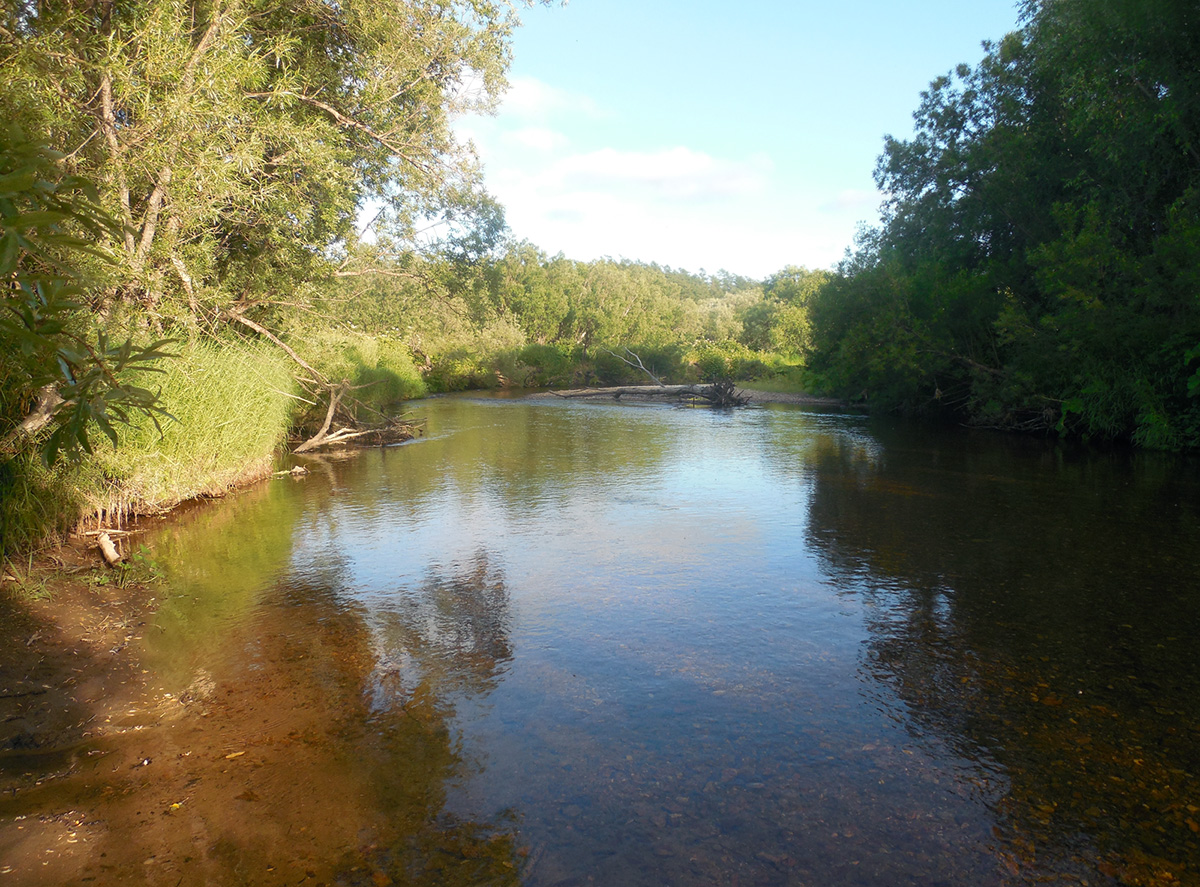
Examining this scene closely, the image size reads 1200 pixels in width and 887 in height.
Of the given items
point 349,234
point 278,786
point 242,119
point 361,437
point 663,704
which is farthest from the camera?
point 361,437

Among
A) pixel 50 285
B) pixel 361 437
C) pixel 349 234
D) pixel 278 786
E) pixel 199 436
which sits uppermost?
pixel 349 234

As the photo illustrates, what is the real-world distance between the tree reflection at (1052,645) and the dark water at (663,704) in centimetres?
3

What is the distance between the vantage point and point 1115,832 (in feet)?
11.8

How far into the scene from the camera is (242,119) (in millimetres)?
10062

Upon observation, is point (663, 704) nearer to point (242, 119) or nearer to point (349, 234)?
point (242, 119)

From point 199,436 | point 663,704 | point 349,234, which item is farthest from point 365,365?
point 663,704

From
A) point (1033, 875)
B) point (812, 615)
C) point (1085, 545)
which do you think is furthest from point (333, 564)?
point (1085, 545)

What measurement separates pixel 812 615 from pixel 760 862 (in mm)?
3405

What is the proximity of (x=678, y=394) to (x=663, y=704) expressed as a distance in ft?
99.6

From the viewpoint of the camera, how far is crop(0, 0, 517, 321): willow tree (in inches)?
339

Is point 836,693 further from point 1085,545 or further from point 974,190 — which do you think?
point 974,190

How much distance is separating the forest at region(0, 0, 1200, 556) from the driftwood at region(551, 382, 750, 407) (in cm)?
525

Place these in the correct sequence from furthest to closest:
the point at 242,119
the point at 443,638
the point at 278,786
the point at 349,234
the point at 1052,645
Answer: the point at 349,234, the point at 242,119, the point at 443,638, the point at 1052,645, the point at 278,786

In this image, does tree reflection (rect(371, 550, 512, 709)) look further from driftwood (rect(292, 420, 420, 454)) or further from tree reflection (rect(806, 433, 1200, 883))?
driftwood (rect(292, 420, 420, 454))
